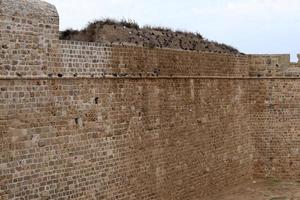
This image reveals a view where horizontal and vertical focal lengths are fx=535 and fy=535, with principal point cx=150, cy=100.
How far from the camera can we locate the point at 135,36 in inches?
554

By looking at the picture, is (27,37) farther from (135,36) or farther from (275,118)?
(275,118)

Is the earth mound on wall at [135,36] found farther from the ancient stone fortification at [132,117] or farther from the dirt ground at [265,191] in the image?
the dirt ground at [265,191]

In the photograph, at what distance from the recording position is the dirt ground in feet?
47.2

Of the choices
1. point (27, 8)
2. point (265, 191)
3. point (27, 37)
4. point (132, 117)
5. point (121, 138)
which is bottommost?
point (265, 191)

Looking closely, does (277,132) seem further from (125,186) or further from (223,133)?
(125,186)

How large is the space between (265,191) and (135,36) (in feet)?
18.7

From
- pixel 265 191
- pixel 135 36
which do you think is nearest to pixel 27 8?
pixel 135 36

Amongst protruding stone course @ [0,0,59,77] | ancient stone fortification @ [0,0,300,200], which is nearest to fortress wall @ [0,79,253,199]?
ancient stone fortification @ [0,0,300,200]

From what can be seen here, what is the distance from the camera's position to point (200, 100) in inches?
557

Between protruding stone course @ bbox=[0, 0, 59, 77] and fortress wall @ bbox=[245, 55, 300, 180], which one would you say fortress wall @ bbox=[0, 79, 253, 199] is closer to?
protruding stone course @ bbox=[0, 0, 59, 77]

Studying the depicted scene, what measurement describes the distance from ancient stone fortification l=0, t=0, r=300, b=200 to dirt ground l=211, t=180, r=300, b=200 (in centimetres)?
33

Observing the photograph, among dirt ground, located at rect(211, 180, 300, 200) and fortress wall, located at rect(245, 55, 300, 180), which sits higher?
fortress wall, located at rect(245, 55, 300, 180)

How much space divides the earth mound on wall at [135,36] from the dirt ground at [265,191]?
4.24 metres

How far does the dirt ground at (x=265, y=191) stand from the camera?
14398mm
